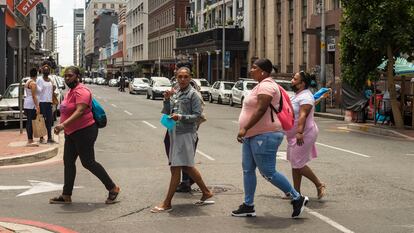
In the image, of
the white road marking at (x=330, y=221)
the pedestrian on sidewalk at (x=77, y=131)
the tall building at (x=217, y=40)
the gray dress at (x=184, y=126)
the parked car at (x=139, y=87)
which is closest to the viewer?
the white road marking at (x=330, y=221)

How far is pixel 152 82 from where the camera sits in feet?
146

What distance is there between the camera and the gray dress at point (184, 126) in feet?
24.5

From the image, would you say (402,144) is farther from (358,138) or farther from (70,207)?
(70,207)

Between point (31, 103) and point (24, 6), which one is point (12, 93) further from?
point (31, 103)

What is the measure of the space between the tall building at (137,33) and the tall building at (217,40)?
32.0 metres

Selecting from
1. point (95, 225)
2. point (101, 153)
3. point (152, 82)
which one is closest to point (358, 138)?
point (101, 153)

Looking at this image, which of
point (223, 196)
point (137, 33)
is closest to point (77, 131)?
point (223, 196)

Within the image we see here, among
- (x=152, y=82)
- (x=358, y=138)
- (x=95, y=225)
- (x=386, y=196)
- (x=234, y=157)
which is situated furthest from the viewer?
(x=152, y=82)

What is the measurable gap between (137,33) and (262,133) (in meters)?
106

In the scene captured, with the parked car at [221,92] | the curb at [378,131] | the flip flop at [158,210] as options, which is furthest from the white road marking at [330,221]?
the parked car at [221,92]

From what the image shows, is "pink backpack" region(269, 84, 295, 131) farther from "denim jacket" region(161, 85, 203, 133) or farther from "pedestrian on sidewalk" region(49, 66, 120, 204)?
"pedestrian on sidewalk" region(49, 66, 120, 204)

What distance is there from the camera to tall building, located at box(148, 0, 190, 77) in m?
76.2

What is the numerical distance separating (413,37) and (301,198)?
13047 mm

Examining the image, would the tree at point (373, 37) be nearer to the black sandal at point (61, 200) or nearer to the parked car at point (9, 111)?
the parked car at point (9, 111)
